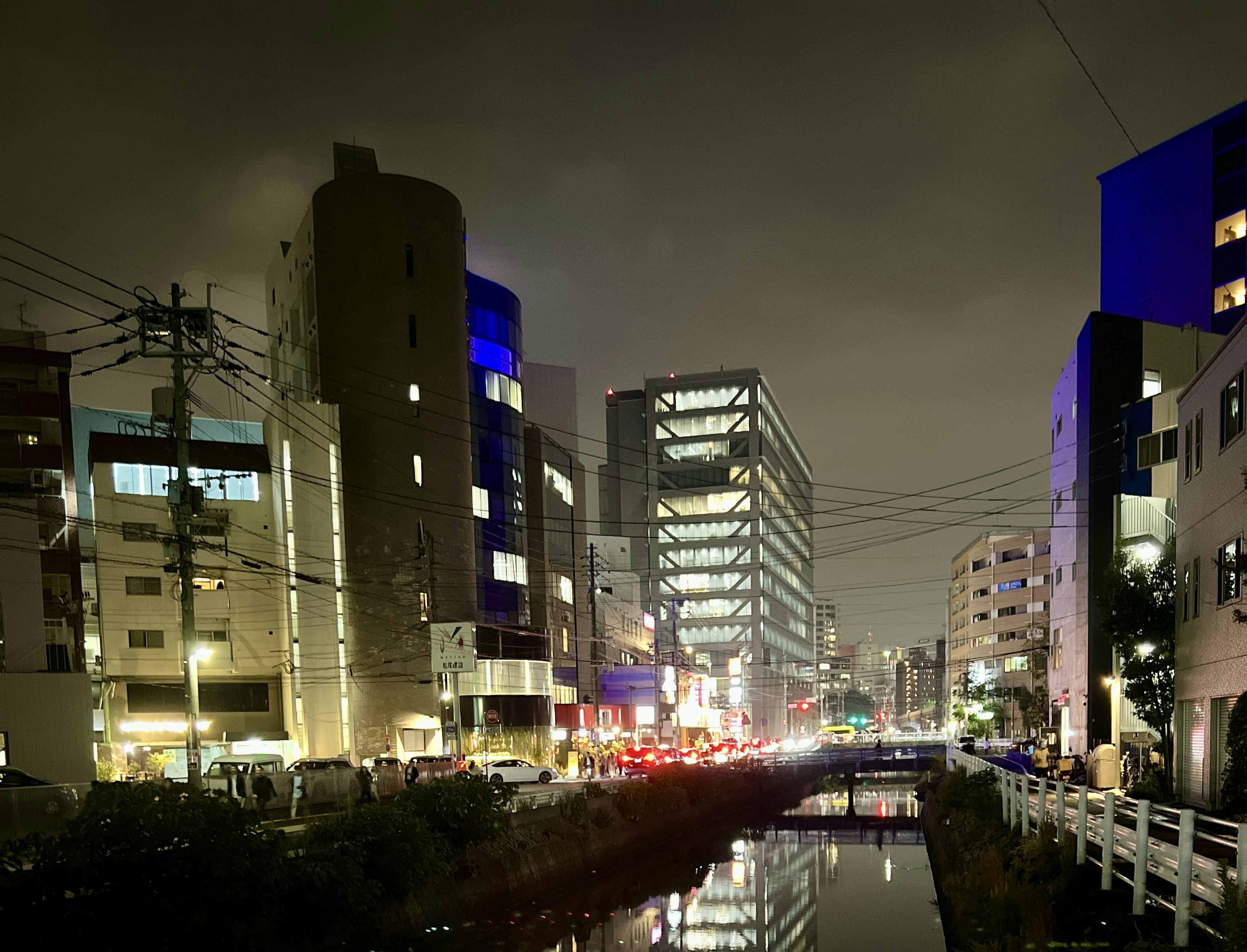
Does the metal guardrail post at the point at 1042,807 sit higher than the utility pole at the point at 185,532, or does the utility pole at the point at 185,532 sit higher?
the utility pole at the point at 185,532

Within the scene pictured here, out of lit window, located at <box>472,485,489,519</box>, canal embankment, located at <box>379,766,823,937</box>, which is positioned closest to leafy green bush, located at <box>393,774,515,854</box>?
canal embankment, located at <box>379,766,823,937</box>

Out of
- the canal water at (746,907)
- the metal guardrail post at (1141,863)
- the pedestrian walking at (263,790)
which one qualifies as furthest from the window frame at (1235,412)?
the pedestrian walking at (263,790)

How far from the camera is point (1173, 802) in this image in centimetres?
3288

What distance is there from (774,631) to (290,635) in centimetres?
12749

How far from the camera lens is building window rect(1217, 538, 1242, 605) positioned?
27.8 m

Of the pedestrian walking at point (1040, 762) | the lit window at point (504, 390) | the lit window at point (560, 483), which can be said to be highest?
the lit window at point (504, 390)

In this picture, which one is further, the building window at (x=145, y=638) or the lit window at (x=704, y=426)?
the lit window at (x=704, y=426)

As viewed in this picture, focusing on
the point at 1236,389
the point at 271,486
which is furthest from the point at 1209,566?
the point at 271,486

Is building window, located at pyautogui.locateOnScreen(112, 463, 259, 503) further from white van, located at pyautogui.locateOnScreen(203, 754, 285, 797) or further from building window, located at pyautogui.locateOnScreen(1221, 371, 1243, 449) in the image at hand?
building window, located at pyautogui.locateOnScreen(1221, 371, 1243, 449)

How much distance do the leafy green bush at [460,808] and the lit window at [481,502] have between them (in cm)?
6065

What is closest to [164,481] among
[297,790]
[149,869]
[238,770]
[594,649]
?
[238,770]

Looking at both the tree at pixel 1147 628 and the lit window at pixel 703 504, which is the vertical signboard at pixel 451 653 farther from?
the lit window at pixel 703 504

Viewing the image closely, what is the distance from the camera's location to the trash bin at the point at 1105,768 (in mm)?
40344

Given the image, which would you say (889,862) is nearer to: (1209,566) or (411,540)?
(1209,566)
